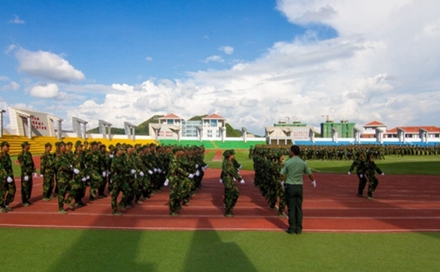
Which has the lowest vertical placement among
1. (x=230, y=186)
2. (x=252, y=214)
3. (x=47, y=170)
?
(x=252, y=214)

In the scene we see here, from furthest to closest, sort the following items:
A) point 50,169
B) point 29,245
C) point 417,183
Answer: point 417,183 < point 50,169 < point 29,245

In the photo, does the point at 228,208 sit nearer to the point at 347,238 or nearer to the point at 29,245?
the point at 347,238

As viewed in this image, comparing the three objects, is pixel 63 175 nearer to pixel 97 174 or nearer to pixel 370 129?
pixel 97 174

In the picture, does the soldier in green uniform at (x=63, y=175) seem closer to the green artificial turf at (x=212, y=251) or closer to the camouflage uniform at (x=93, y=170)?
the camouflage uniform at (x=93, y=170)

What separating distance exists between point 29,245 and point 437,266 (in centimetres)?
630

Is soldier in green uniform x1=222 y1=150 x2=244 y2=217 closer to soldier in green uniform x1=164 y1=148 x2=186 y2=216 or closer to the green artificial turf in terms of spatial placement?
soldier in green uniform x1=164 y1=148 x2=186 y2=216

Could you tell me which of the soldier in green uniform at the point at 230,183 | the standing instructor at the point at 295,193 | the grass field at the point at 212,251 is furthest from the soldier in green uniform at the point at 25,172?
the standing instructor at the point at 295,193

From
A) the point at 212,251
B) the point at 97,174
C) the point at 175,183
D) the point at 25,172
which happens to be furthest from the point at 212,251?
the point at 25,172

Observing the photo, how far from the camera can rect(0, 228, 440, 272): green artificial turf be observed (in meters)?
4.48

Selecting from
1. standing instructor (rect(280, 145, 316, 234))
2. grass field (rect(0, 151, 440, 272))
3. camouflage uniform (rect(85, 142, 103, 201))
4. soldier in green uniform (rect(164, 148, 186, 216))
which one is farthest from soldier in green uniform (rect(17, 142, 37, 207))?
standing instructor (rect(280, 145, 316, 234))

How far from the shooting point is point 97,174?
31.7 feet

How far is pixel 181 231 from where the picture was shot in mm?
6297

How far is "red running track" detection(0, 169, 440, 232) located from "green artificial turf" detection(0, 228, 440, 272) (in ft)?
1.84

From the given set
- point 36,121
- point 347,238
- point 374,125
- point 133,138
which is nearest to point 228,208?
point 347,238
